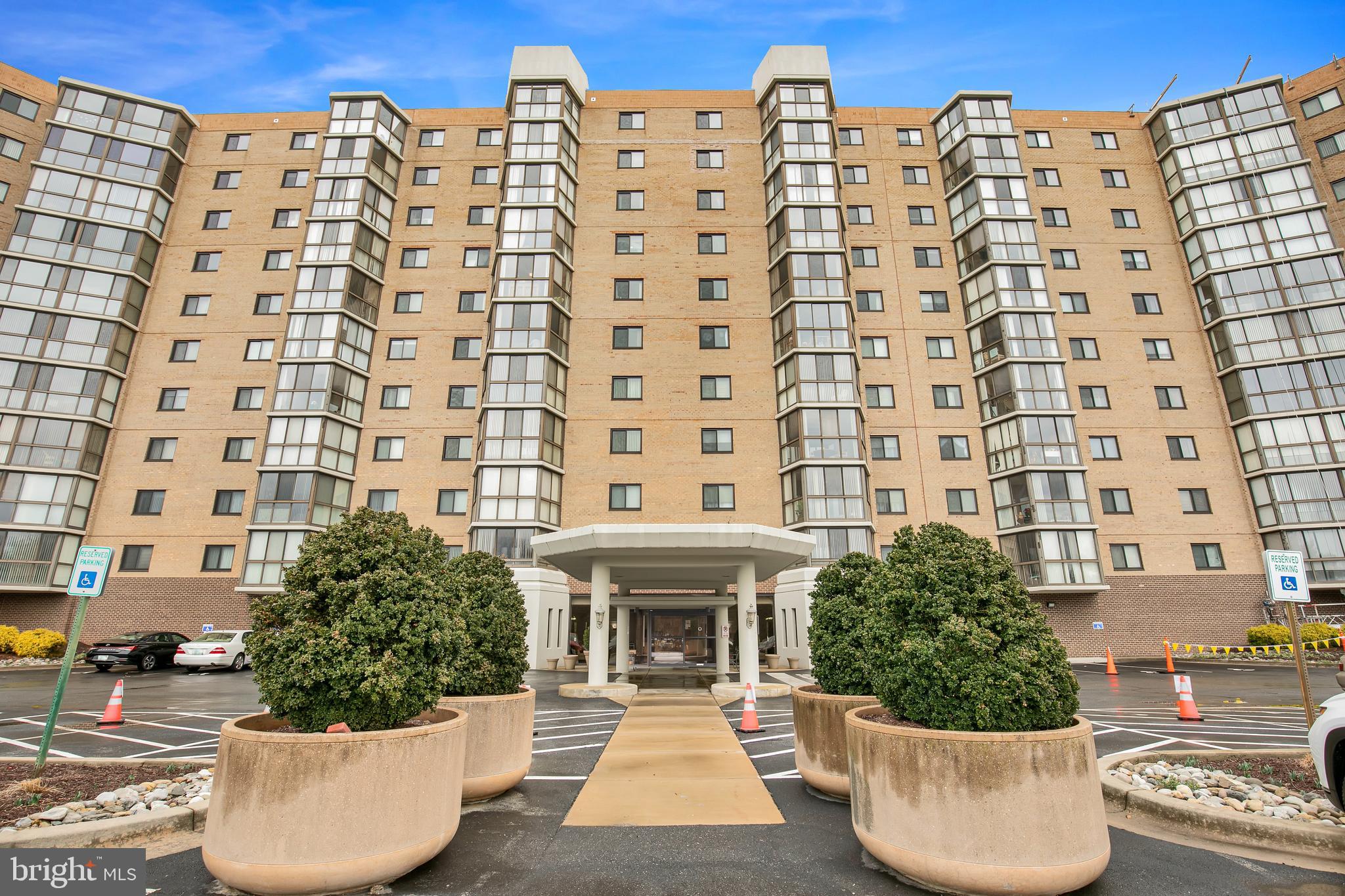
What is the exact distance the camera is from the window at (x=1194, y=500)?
31.2 m

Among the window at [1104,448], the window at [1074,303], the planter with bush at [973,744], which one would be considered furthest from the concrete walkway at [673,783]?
the window at [1074,303]

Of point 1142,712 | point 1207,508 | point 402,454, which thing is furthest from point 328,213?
point 1207,508

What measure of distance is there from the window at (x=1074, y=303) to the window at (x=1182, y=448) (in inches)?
308

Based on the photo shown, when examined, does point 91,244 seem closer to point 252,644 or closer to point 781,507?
point 781,507

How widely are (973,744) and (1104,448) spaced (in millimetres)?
33838

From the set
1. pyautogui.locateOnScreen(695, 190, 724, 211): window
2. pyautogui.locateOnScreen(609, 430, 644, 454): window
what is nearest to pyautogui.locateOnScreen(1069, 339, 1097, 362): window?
pyautogui.locateOnScreen(695, 190, 724, 211): window

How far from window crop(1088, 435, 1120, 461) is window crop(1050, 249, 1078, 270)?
9.97 m

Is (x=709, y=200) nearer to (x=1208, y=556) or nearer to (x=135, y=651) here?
(x=1208, y=556)

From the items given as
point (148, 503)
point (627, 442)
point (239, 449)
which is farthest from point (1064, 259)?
point (148, 503)

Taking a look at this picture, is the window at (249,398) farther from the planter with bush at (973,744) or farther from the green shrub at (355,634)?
the planter with bush at (973,744)

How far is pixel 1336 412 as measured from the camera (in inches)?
1199

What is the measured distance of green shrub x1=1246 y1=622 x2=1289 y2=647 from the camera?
2748 centimetres

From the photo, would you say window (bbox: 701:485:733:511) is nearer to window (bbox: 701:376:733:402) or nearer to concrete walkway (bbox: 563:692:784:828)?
window (bbox: 701:376:733:402)

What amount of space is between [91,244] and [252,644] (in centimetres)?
4076
